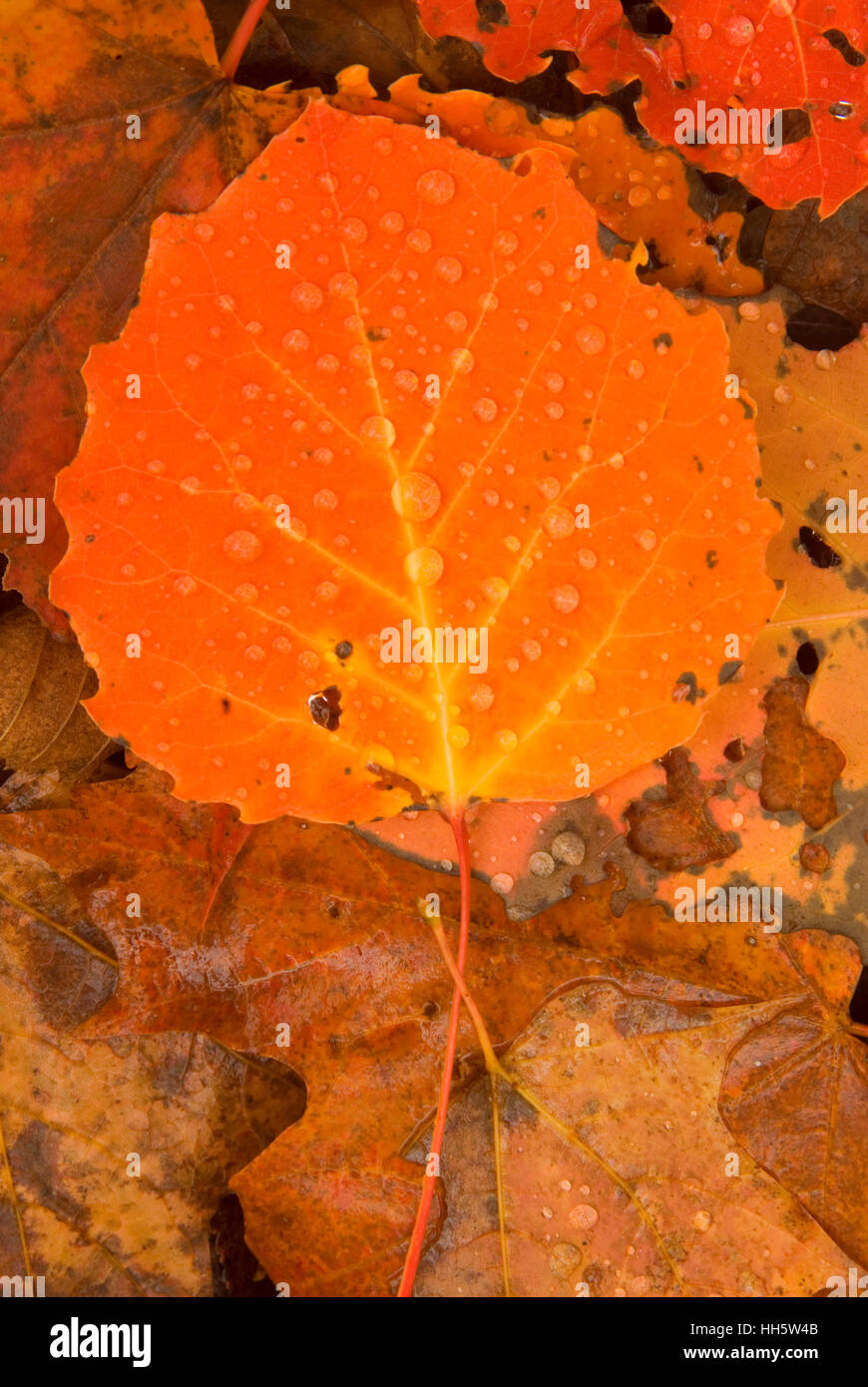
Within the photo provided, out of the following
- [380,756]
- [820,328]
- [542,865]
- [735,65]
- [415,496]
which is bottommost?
[542,865]

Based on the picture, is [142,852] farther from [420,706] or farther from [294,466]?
[294,466]

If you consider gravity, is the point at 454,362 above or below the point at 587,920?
above

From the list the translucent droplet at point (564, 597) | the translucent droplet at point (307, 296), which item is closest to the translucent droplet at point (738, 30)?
A: the translucent droplet at point (307, 296)

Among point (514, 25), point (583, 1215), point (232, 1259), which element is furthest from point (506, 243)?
point (232, 1259)

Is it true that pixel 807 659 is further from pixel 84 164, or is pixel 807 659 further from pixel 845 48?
pixel 84 164

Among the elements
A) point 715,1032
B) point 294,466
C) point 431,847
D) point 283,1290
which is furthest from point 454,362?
→ point 283,1290

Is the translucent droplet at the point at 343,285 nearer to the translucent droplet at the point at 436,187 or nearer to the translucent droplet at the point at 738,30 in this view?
the translucent droplet at the point at 436,187
